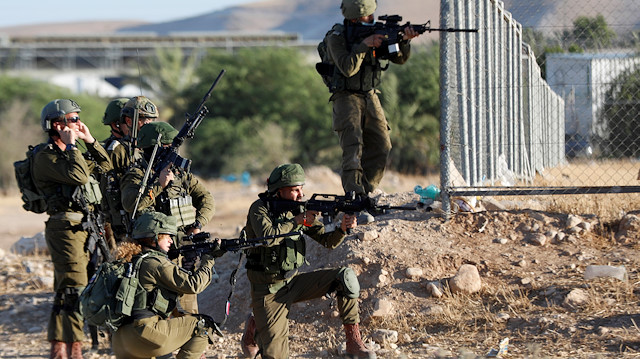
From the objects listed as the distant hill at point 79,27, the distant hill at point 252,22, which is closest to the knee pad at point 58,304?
the distant hill at point 252,22

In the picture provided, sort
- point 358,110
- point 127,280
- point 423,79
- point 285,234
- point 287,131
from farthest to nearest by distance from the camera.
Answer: point 287,131 < point 423,79 < point 358,110 < point 285,234 < point 127,280

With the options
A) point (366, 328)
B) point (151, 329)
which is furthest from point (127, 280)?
point (366, 328)

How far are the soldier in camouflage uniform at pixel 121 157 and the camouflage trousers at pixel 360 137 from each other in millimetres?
1577

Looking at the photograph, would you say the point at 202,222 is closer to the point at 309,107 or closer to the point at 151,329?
the point at 151,329

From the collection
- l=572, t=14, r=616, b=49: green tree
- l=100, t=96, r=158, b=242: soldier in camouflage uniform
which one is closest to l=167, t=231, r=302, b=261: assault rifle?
l=100, t=96, r=158, b=242: soldier in camouflage uniform

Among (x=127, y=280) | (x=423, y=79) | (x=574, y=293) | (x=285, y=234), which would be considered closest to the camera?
(x=127, y=280)

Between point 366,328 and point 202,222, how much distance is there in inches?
58.3

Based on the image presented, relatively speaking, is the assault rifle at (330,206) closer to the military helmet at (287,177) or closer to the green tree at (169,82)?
the military helmet at (287,177)

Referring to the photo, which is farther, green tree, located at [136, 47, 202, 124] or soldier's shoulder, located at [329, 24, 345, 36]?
green tree, located at [136, 47, 202, 124]

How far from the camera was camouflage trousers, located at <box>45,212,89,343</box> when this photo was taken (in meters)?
6.13

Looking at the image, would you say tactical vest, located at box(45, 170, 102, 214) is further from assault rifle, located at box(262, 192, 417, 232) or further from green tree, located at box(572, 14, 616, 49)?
green tree, located at box(572, 14, 616, 49)

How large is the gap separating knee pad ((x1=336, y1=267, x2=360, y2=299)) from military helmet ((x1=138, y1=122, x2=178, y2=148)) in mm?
1607

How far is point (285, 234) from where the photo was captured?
16.8 feet

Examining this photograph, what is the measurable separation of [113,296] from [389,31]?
3162mm
